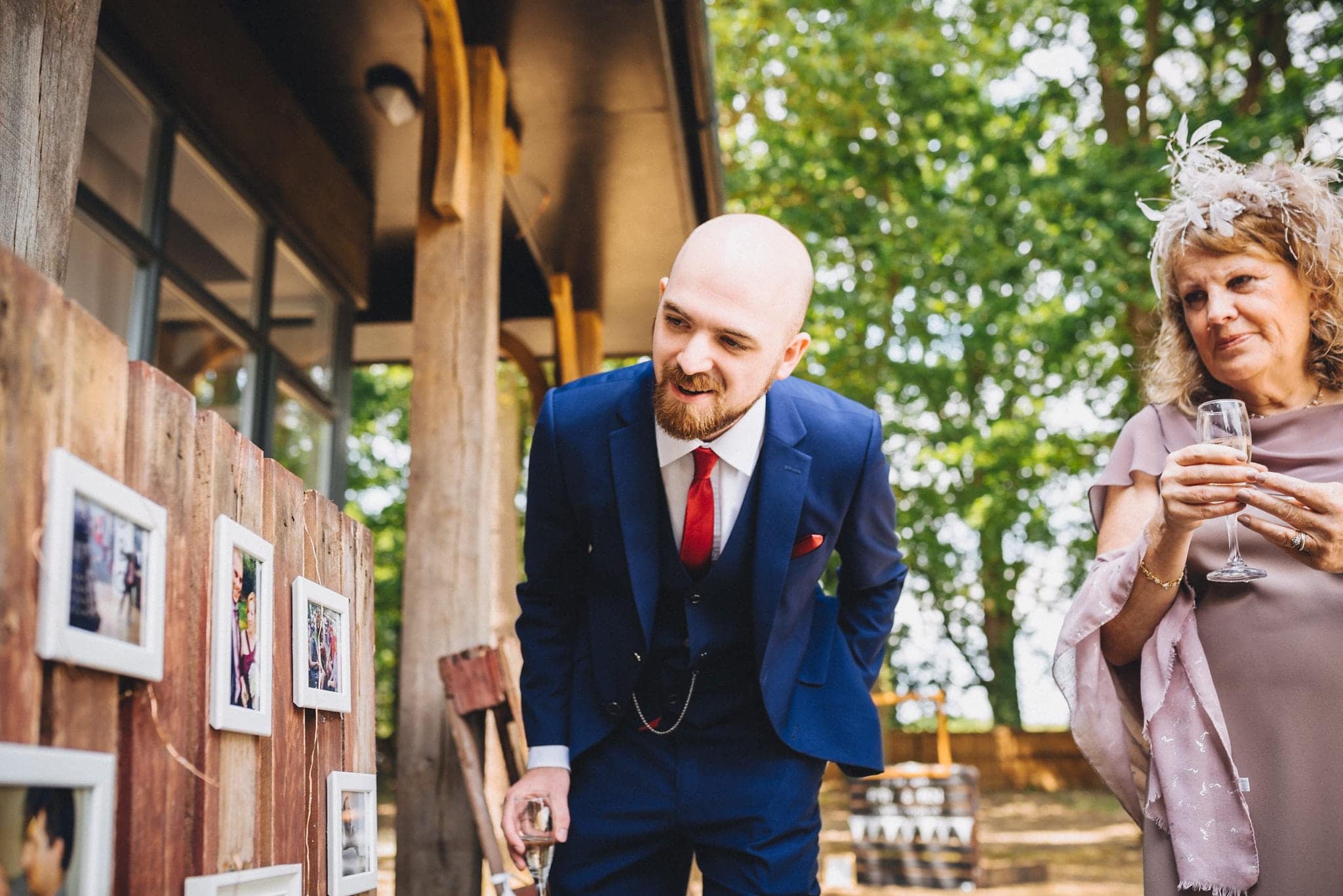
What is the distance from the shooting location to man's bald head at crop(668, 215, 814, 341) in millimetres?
2061

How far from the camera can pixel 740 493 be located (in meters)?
2.24

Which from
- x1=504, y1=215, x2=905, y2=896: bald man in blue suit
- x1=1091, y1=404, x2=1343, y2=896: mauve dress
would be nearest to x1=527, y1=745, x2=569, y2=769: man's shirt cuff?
x1=504, y1=215, x2=905, y2=896: bald man in blue suit

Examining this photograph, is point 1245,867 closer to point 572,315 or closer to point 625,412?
point 625,412

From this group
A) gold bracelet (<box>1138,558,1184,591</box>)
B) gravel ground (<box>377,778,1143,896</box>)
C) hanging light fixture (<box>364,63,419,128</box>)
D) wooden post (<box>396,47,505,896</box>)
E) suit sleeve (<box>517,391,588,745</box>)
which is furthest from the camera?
gravel ground (<box>377,778,1143,896</box>)

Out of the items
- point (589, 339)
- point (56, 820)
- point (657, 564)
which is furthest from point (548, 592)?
point (589, 339)

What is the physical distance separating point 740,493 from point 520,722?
1771mm

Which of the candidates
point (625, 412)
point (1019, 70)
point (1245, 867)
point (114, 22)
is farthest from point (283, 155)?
point (1019, 70)

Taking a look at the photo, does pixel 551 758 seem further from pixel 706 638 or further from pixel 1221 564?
pixel 1221 564

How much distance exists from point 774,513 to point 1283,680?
3.13 ft

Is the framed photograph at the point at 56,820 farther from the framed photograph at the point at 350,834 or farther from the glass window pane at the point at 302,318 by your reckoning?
the glass window pane at the point at 302,318

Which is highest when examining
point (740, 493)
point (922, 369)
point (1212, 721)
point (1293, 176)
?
point (922, 369)

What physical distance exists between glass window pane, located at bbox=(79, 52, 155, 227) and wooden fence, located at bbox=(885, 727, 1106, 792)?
1451cm

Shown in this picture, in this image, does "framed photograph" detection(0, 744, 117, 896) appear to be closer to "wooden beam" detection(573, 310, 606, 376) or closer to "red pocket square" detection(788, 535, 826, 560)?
"red pocket square" detection(788, 535, 826, 560)

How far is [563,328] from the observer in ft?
22.9
